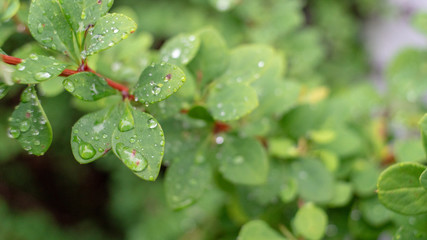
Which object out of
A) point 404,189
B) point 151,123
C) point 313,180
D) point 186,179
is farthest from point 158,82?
point 313,180

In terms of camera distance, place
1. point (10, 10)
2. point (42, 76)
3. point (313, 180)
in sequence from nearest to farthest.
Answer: point (42, 76) < point (10, 10) < point (313, 180)

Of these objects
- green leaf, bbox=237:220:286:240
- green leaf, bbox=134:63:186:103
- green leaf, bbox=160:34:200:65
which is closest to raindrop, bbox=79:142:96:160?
green leaf, bbox=134:63:186:103

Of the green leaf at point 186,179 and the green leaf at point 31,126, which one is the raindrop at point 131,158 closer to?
the green leaf at point 31,126

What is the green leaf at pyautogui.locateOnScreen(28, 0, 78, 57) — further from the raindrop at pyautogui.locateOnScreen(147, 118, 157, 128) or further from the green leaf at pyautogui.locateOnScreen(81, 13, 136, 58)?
the raindrop at pyautogui.locateOnScreen(147, 118, 157, 128)

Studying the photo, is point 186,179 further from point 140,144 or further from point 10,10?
point 10,10

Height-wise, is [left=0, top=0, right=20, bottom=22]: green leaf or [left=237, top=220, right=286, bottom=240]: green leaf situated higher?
[left=0, top=0, right=20, bottom=22]: green leaf

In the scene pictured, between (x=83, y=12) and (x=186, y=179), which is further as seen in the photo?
(x=186, y=179)
